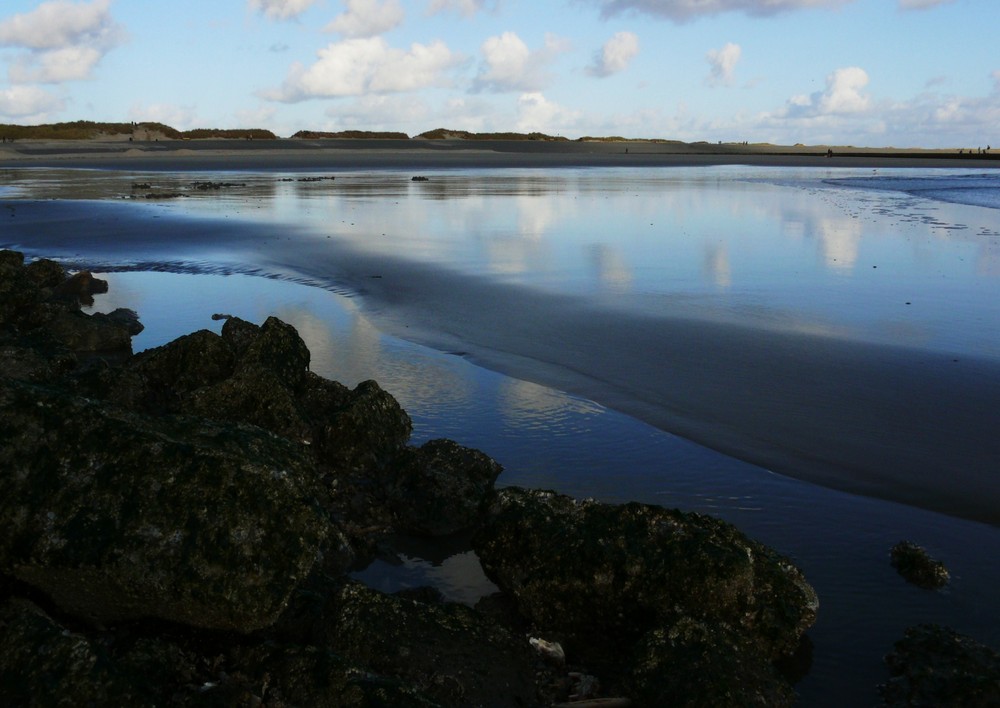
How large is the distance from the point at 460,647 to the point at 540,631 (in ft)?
2.50

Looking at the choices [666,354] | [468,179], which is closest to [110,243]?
[666,354]

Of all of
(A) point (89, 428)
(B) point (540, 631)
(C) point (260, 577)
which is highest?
(A) point (89, 428)

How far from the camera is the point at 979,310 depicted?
12891 mm

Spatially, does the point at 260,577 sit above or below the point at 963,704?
above

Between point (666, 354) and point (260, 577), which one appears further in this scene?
point (666, 354)

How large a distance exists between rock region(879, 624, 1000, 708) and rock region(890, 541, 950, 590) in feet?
2.47

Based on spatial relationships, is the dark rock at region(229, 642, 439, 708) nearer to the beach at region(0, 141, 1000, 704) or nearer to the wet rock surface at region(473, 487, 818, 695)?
the wet rock surface at region(473, 487, 818, 695)

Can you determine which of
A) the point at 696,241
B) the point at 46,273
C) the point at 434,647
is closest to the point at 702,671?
the point at 434,647

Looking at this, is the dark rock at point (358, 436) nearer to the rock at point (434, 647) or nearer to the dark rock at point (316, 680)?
the rock at point (434, 647)

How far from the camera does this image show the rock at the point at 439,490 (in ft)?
21.1

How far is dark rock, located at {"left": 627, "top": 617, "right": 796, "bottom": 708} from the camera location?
4.15 m

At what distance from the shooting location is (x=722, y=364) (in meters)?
10.1

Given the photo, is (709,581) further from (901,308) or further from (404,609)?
(901,308)

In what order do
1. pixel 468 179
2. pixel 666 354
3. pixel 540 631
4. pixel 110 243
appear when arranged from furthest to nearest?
pixel 468 179 → pixel 110 243 → pixel 666 354 → pixel 540 631
